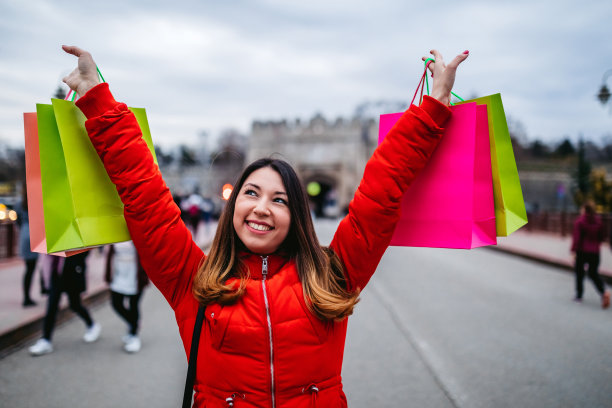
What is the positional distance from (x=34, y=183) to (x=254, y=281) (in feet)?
3.10

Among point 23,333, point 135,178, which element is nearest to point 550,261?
point 23,333

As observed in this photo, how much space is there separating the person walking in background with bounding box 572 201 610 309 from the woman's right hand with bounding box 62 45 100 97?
8.09m

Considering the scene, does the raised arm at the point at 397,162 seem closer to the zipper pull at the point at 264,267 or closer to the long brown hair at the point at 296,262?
the long brown hair at the point at 296,262

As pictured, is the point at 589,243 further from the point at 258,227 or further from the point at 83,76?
the point at 83,76

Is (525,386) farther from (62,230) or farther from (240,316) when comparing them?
(62,230)

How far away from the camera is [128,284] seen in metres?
5.02

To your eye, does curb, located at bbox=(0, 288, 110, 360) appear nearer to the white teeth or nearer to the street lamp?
the white teeth

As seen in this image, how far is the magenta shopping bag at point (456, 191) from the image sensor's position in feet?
5.85

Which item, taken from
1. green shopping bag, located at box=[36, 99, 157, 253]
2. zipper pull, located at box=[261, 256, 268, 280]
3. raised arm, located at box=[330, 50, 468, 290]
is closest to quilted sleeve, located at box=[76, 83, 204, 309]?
green shopping bag, located at box=[36, 99, 157, 253]

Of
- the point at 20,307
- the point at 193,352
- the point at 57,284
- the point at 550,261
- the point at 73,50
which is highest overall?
the point at 73,50

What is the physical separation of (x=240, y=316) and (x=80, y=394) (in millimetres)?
3156

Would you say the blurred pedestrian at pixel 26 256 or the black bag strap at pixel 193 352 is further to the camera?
the blurred pedestrian at pixel 26 256

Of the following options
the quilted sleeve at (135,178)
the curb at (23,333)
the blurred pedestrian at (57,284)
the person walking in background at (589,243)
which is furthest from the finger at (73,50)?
the person walking in background at (589,243)

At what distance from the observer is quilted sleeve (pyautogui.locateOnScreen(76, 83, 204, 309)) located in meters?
1.62
